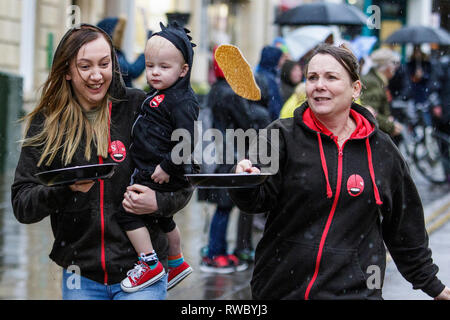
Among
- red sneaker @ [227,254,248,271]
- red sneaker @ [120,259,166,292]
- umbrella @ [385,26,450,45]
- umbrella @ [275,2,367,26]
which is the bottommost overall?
red sneaker @ [227,254,248,271]

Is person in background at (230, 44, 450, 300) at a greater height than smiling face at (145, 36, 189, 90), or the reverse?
smiling face at (145, 36, 189, 90)

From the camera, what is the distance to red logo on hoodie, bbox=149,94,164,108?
3568 millimetres

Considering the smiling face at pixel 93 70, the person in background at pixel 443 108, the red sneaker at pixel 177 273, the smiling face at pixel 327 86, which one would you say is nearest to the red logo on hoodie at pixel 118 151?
the smiling face at pixel 93 70

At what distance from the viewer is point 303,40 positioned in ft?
33.1

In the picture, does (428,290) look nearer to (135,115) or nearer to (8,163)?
(135,115)

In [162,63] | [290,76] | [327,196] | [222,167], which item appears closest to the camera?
[327,196]

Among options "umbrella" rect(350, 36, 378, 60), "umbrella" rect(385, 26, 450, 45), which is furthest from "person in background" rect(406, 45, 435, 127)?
"umbrella" rect(350, 36, 378, 60)

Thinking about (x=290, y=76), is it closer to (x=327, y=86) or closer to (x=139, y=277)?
(x=327, y=86)

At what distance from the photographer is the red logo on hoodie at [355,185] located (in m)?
3.52

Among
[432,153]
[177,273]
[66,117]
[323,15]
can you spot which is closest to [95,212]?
[66,117]

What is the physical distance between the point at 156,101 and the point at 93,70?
31cm

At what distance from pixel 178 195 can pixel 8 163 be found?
1072cm

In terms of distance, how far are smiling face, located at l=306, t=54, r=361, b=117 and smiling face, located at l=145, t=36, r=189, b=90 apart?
0.59m

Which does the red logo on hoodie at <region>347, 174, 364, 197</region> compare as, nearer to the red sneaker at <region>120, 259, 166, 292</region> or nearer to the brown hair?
the brown hair
